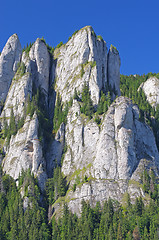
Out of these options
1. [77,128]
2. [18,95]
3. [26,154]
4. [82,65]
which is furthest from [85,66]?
[26,154]

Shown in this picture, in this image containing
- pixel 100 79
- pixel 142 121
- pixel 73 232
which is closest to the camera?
pixel 73 232

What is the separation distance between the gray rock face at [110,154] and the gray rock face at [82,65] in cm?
1739

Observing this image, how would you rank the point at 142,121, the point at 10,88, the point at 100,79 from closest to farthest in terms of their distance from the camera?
the point at 142,121, the point at 100,79, the point at 10,88

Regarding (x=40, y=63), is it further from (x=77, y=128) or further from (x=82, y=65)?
(x=77, y=128)

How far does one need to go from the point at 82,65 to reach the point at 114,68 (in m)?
18.4

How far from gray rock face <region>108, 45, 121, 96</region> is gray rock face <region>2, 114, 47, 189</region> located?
137ft

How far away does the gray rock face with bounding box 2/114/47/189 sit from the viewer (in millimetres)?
134750

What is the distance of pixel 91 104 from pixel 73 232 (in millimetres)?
54470

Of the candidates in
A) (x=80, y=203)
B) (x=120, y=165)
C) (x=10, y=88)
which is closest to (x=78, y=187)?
(x=80, y=203)

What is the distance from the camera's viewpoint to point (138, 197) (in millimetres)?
116312

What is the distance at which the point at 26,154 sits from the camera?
139 m

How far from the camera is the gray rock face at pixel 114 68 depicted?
169250 millimetres

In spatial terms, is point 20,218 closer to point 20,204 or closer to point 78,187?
point 20,204

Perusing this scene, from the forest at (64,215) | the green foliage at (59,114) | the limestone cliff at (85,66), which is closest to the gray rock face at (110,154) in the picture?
the forest at (64,215)
